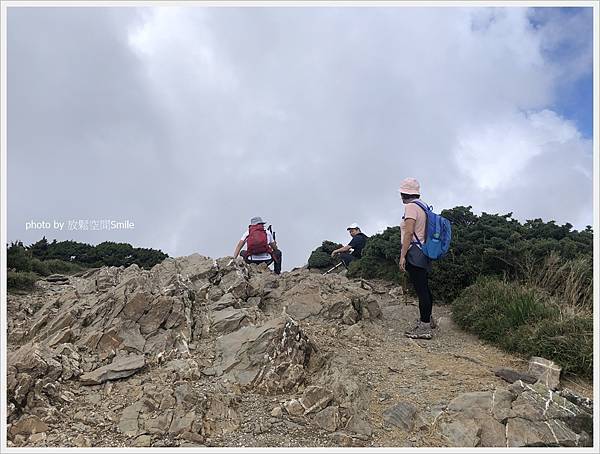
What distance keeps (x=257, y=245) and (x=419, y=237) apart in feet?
16.0

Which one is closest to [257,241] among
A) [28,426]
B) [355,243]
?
[355,243]

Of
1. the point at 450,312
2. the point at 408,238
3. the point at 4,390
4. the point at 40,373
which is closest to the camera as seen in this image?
the point at 4,390

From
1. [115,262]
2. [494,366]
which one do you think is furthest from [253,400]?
[115,262]

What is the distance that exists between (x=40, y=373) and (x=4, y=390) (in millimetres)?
596

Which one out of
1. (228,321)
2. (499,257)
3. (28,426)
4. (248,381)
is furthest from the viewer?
(499,257)

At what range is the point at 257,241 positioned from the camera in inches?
471

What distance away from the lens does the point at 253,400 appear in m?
5.69

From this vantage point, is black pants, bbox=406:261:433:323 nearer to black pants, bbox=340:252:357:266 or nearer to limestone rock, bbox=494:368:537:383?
limestone rock, bbox=494:368:537:383

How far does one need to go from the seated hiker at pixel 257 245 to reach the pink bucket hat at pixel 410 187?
4.63 meters

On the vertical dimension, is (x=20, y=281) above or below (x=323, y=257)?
below

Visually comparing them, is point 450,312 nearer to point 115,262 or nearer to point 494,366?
point 494,366

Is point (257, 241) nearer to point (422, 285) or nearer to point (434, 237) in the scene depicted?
point (422, 285)

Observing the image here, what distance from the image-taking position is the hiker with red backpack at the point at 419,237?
7910 millimetres

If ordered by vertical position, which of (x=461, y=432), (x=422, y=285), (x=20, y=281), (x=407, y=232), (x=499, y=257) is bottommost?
(x=461, y=432)
